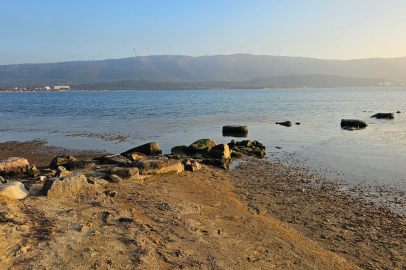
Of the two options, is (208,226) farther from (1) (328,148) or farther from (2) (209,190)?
(1) (328,148)

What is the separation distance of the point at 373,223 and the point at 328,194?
238 cm

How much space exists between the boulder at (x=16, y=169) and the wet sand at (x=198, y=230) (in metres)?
4.31

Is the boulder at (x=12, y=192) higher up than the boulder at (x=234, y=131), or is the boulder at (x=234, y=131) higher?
the boulder at (x=12, y=192)

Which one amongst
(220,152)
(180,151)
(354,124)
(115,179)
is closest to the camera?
(115,179)

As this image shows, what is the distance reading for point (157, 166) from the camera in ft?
41.5

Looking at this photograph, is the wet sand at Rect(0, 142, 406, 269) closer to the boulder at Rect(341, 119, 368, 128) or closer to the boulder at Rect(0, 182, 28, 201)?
the boulder at Rect(0, 182, 28, 201)

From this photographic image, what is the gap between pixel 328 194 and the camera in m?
10.7

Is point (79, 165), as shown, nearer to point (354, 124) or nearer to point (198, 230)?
point (198, 230)

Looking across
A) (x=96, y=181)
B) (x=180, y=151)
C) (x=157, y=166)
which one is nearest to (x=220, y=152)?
(x=180, y=151)

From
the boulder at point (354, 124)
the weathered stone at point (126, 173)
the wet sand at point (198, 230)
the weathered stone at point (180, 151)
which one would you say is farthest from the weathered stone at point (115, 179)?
the boulder at point (354, 124)

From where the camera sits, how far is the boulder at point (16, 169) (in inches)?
474

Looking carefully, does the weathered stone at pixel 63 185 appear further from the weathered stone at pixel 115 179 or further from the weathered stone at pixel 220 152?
the weathered stone at pixel 220 152

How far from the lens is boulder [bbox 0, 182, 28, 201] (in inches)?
313

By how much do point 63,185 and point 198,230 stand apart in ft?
14.6
